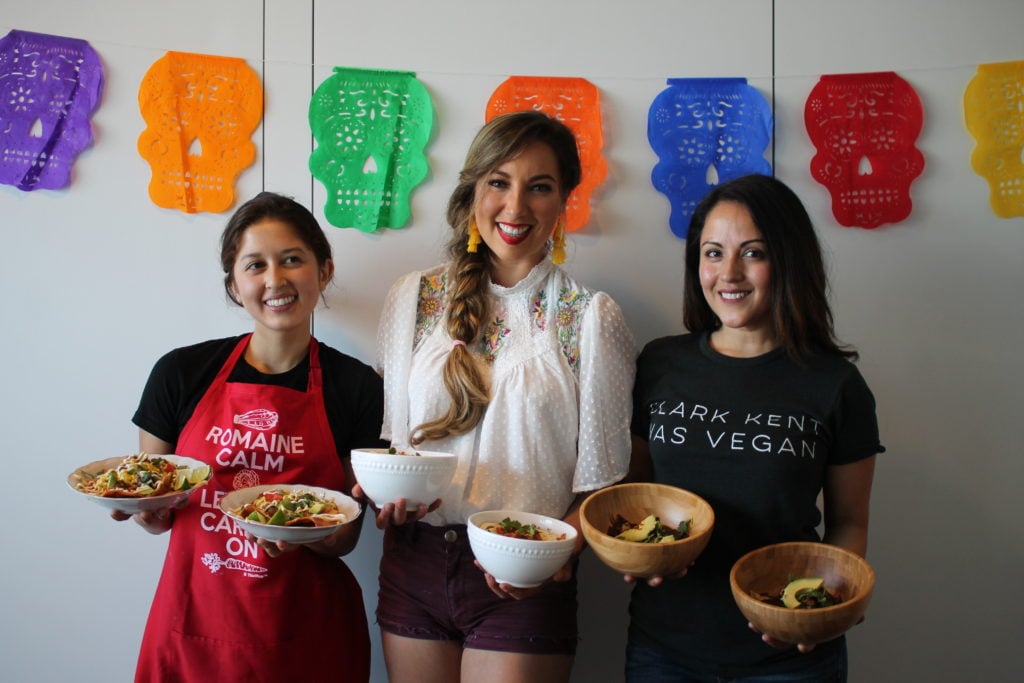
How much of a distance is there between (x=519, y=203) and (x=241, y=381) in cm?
71

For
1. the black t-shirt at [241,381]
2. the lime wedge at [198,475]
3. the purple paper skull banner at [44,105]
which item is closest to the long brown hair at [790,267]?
the black t-shirt at [241,381]

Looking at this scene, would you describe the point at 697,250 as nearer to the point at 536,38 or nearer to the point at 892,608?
the point at 536,38

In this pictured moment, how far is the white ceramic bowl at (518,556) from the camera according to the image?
1287 mm

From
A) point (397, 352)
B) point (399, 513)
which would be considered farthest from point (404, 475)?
point (397, 352)

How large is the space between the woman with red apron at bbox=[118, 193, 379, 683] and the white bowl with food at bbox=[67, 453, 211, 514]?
0.07 meters

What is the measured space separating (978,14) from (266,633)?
222 centimetres

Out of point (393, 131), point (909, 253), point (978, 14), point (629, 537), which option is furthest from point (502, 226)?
point (978, 14)

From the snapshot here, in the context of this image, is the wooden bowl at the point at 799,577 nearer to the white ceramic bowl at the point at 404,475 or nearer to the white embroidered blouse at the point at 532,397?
the white embroidered blouse at the point at 532,397

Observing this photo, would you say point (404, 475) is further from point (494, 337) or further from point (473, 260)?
point (473, 260)

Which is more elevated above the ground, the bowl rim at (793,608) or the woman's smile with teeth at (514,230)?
the woman's smile with teeth at (514,230)

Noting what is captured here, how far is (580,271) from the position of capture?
1943mm

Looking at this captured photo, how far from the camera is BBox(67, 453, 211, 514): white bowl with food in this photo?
1.40 metres

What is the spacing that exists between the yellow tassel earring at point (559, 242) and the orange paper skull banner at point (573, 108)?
273mm

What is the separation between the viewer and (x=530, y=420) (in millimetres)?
1513
